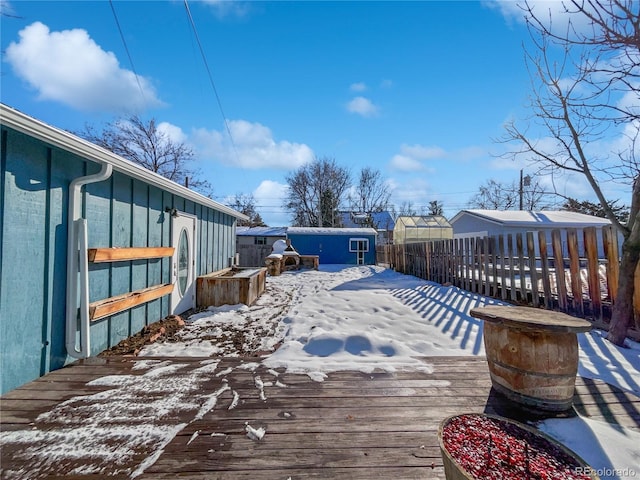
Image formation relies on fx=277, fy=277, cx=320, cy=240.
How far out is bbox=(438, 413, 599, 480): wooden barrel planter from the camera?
3.79 feet

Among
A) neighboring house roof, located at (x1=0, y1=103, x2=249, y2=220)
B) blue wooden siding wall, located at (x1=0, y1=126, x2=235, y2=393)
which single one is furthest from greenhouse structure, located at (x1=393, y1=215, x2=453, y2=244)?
blue wooden siding wall, located at (x1=0, y1=126, x2=235, y2=393)

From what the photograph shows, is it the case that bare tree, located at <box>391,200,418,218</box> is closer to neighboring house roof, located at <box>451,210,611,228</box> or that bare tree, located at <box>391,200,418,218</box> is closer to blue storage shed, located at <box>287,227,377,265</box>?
blue storage shed, located at <box>287,227,377,265</box>

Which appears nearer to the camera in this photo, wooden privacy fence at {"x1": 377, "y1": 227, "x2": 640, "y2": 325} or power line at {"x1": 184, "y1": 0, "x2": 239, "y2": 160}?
wooden privacy fence at {"x1": 377, "y1": 227, "x2": 640, "y2": 325}

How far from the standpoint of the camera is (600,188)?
12.8 ft

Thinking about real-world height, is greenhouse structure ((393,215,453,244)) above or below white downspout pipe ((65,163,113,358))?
above

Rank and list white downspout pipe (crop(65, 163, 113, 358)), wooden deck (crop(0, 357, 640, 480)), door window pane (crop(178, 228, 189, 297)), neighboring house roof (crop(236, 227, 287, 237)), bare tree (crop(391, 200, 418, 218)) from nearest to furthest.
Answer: wooden deck (crop(0, 357, 640, 480))
white downspout pipe (crop(65, 163, 113, 358))
door window pane (crop(178, 228, 189, 297))
neighboring house roof (crop(236, 227, 287, 237))
bare tree (crop(391, 200, 418, 218))

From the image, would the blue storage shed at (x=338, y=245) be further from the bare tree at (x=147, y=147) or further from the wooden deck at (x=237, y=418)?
the wooden deck at (x=237, y=418)

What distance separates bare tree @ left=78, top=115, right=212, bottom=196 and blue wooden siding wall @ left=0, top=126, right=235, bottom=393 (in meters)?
14.3

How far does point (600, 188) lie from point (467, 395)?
3745 millimetres

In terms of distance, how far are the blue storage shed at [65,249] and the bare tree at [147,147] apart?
46.2ft

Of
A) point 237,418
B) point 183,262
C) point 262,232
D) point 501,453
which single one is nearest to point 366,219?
point 262,232

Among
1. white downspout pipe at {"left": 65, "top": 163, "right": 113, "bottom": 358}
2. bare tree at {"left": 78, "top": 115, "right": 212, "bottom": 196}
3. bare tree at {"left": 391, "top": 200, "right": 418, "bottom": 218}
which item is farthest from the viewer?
bare tree at {"left": 391, "top": 200, "right": 418, "bottom": 218}

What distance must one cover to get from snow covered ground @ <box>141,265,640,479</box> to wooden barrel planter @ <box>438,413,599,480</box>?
496mm

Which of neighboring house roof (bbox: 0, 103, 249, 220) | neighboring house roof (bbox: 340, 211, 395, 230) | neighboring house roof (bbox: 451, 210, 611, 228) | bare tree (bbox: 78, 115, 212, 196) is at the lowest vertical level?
neighboring house roof (bbox: 0, 103, 249, 220)
